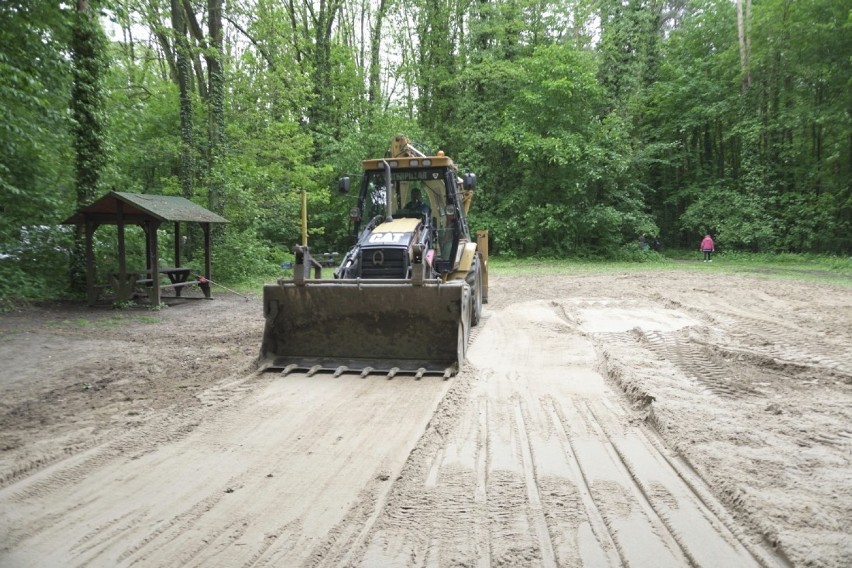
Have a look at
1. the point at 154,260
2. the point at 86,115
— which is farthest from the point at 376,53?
the point at 154,260

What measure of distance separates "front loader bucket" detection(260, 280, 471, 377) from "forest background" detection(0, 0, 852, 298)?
853 centimetres

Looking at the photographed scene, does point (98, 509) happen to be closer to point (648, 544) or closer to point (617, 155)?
point (648, 544)

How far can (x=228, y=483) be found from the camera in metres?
3.63

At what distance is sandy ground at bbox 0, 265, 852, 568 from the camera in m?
2.89

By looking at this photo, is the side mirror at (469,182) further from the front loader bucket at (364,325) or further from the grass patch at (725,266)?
the grass patch at (725,266)

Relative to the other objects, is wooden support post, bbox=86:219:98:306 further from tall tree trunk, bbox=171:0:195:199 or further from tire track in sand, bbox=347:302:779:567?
tire track in sand, bbox=347:302:779:567

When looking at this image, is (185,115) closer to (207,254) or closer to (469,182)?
(207,254)

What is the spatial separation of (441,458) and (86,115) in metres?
12.4

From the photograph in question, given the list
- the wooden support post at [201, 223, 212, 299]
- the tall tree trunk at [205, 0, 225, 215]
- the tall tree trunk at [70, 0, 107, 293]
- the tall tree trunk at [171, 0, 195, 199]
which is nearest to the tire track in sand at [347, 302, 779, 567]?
the wooden support post at [201, 223, 212, 299]

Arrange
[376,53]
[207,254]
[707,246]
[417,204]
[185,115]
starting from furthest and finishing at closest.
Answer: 1. [376,53]
2. [707,246]
3. [185,115]
4. [207,254]
5. [417,204]

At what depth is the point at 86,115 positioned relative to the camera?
1250 cm

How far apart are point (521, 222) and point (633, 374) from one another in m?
22.2

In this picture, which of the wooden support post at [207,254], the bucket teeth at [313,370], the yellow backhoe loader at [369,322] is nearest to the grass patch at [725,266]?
the wooden support post at [207,254]

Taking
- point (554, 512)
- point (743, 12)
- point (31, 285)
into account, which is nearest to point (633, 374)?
point (554, 512)
